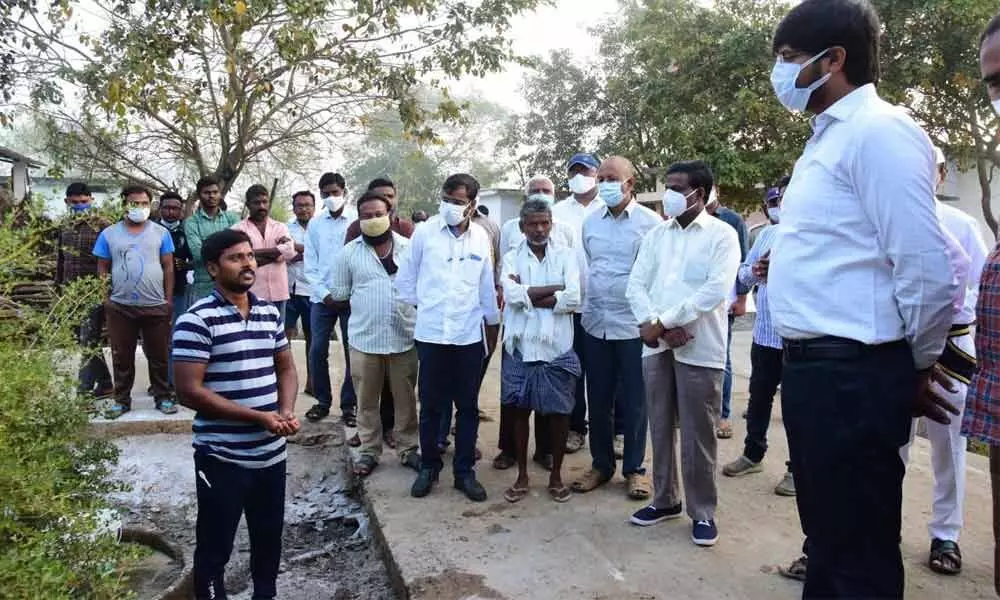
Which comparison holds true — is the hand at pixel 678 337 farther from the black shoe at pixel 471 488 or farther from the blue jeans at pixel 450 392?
the black shoe at pixel 471 488

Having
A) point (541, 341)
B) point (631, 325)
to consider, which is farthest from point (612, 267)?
point (541, 341)

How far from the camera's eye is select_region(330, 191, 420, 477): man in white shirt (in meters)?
4.63

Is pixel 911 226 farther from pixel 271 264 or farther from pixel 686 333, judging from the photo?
pixel 271 264

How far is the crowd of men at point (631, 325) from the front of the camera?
184 centimetres

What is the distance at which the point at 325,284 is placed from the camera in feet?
18.6

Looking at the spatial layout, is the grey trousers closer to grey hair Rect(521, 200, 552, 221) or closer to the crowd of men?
the crowd of men

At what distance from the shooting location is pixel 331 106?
395 inches

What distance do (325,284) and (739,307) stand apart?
3358 mm

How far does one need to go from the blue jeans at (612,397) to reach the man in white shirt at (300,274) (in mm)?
2998

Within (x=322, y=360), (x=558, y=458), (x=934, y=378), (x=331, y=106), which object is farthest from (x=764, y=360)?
(x=331, y=106)

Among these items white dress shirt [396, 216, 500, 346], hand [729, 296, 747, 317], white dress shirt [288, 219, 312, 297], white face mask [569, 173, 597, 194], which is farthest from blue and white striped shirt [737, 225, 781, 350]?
white dress shirt [288, 219, 312, 297]

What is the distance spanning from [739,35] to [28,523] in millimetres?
13403

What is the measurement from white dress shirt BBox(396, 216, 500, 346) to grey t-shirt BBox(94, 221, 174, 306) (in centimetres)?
239

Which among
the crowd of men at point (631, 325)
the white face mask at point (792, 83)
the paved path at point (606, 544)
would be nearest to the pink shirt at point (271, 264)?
the crowd of men at point (631, 325)
